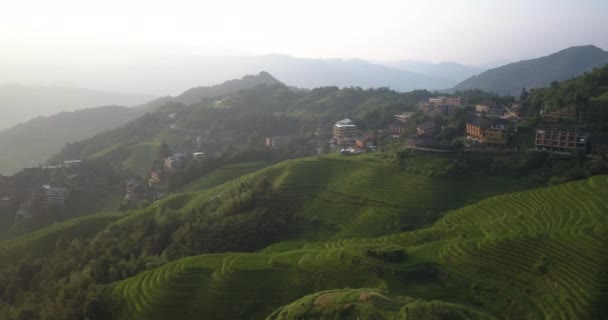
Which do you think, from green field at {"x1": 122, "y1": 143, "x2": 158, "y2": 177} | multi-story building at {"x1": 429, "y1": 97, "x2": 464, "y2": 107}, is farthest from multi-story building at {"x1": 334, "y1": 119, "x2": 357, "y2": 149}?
green field at {"x1": 122, "y1": 143, "x2": 158, "y2": 177}

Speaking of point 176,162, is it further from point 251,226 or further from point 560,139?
point 560,139

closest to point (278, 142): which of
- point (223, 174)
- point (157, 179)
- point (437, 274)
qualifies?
point (223, 174)

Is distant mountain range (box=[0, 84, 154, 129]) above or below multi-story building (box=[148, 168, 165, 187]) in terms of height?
above

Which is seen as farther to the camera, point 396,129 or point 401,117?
point 401,117

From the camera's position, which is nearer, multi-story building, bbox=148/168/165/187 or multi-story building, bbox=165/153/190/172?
multi-story building, bbox=148/168/165/187

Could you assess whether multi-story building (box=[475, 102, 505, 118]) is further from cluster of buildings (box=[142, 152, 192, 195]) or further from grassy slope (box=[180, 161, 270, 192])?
cluster of buildings (box=[142, 152, 192, 195])
